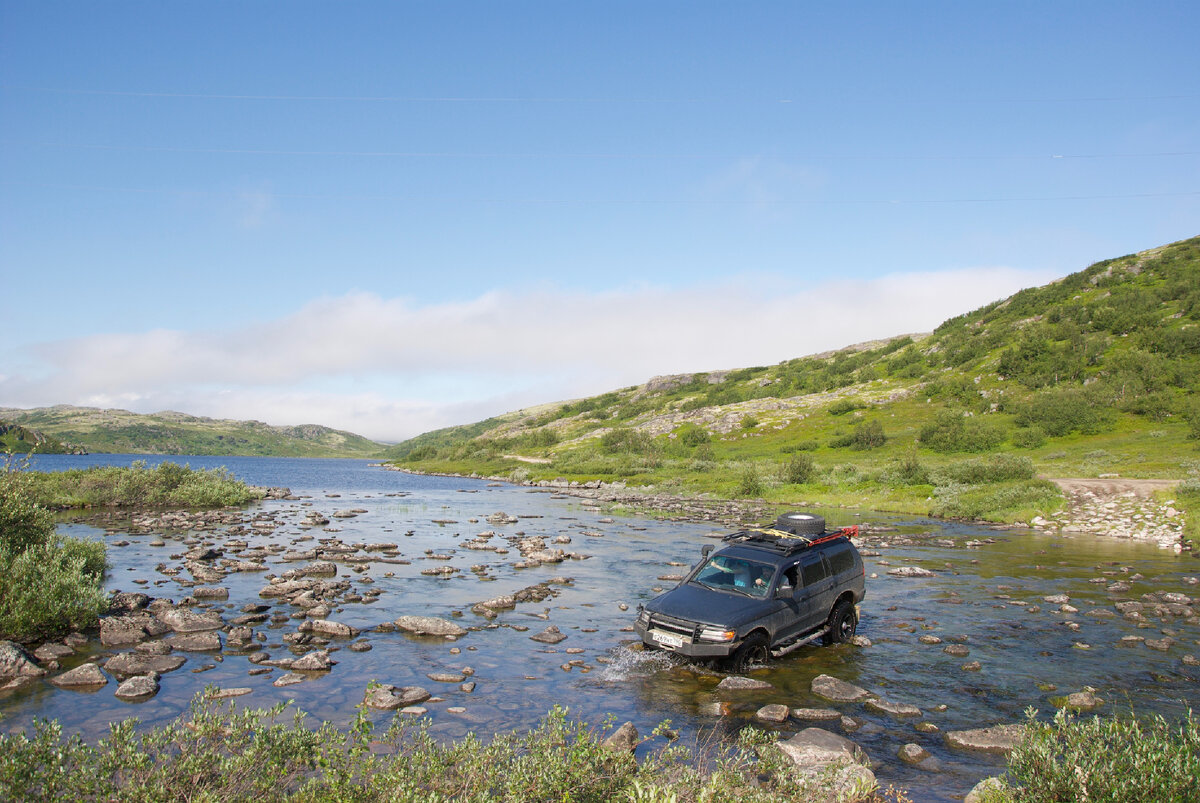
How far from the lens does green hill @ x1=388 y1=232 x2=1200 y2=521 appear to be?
56.0 metres

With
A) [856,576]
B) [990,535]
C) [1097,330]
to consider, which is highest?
[1097,330]

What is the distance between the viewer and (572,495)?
73.8 meters

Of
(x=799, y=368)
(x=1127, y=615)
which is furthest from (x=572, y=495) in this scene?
(x=799, y=368)

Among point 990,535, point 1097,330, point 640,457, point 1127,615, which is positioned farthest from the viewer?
point 1097,330

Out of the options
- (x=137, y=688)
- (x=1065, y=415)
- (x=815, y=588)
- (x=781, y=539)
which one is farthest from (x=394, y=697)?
(x=1065, y=415)

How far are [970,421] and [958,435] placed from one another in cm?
1134

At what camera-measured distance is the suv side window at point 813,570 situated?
16344mm

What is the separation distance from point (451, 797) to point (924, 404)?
114073mm

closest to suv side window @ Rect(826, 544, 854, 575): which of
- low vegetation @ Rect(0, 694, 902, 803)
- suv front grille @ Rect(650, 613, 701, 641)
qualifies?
suv front grille @ Rect(650, 613, 701, 641)

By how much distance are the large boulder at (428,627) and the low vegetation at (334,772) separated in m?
9.33

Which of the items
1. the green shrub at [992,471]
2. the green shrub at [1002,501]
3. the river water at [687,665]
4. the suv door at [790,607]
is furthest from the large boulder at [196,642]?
the green shrub at [992,471]

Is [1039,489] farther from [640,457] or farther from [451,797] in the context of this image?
[640,457]

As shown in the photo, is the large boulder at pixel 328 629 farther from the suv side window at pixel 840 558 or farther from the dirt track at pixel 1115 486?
the dirt track at pixel 1115 486

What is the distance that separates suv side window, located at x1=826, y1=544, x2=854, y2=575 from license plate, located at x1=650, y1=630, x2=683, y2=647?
551 cm
